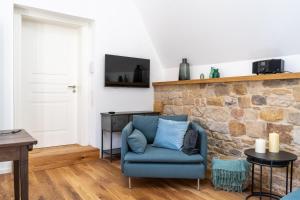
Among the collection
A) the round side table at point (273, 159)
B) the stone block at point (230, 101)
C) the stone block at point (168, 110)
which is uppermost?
the stone block at point (230, 101)

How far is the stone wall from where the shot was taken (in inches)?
98.1

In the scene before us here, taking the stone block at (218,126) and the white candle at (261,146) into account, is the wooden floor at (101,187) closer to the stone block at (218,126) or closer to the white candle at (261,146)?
the white candle at (261,146)

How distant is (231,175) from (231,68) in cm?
143

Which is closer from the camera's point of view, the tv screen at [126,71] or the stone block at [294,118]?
the stone block at [294,118]

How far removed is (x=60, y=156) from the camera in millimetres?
3389

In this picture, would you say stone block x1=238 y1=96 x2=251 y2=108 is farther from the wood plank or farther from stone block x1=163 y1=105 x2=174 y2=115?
the wood plank

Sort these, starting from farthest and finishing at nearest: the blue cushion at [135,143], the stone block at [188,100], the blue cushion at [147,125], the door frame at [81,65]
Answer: the stone block at [188,100] < the door frame at [81,65] < the blue cushion at [147,125] < the blue cushion at [135,143]

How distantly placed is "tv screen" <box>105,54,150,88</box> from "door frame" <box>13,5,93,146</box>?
30 centimetres

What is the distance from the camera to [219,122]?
3.26 metres

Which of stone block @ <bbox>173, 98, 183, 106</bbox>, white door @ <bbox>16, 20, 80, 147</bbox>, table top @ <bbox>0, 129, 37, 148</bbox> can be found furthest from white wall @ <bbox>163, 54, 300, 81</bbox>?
table top @ <bbox>0, 129, 37, 148</bbox>

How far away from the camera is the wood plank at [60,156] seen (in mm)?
3229

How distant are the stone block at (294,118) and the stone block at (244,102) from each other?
49 cm

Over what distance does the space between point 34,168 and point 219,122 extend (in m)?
2.54

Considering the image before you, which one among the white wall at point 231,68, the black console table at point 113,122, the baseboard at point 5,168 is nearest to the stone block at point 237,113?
the white wall at point 231,68
